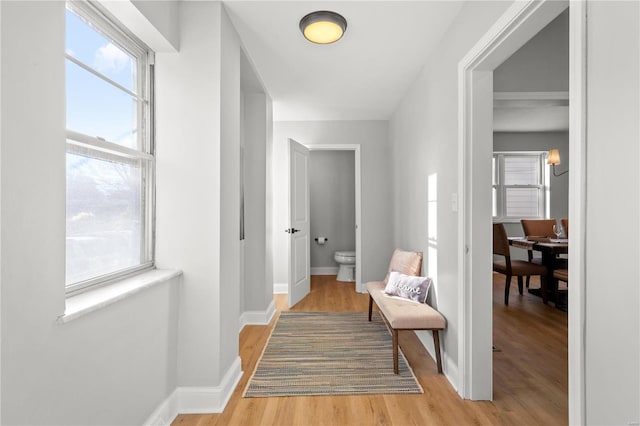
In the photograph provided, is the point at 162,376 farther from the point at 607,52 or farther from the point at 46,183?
the point at 607,52

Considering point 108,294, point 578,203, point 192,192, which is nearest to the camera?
point 578,203

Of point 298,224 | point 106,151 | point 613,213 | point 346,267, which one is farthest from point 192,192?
point 346,267

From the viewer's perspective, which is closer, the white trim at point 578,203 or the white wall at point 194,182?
the white trim at point 578,203

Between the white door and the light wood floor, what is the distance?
1.13 metres

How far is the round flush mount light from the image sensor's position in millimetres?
2102

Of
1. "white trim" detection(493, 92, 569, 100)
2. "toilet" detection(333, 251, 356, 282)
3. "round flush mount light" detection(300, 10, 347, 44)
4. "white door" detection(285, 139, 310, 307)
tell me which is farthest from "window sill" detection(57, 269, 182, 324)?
"toilet" detection(333, 251, 356, 282)

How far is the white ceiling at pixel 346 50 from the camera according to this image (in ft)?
6.80

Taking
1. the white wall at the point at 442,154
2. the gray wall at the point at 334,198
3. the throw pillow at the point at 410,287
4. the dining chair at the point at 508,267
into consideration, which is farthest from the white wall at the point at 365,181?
the throw pillow at the point at 410,287

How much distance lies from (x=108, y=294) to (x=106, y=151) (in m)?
0.65

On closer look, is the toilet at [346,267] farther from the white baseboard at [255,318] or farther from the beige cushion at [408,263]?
the white baseboard at [255,318]

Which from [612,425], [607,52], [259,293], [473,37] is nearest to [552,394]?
[612,425]

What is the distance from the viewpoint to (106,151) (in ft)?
4.92

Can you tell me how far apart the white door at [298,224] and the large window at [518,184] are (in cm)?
395

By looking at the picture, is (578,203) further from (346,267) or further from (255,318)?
(346,267)
